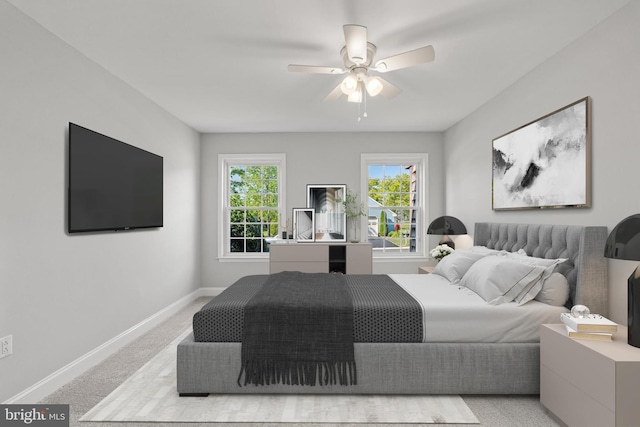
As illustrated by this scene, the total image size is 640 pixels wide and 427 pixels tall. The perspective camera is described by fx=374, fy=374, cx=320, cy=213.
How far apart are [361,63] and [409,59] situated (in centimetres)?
34

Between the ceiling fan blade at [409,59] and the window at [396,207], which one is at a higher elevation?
the ceiling fan blade at [409,59]

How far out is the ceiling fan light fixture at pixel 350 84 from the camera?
2715mm

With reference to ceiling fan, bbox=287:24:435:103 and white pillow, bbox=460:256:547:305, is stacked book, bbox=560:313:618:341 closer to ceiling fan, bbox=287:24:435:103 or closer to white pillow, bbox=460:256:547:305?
white pillow, bbox=460:256:547:305

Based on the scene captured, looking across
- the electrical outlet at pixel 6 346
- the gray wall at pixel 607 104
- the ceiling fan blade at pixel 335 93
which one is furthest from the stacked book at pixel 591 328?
the electrical outlet at pixel 6 346

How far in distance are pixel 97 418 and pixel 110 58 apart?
2.63 meters

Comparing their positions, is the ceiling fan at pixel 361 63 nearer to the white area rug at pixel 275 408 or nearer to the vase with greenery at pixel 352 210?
the white area rug at pixel 275 408

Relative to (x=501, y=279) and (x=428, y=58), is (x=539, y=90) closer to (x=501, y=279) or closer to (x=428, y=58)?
(x=428, y=58)

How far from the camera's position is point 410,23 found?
8.21 feet

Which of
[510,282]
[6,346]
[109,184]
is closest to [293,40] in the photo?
[109,184]

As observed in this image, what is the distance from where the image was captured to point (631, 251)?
1.79m

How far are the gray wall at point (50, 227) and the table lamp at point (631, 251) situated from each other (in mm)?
3370

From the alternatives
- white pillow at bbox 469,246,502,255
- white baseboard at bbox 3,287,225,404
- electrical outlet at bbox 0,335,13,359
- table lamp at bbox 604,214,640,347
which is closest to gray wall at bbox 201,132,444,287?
white baseboard at bbox 3,287,225,404

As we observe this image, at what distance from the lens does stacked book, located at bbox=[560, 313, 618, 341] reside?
1.99m

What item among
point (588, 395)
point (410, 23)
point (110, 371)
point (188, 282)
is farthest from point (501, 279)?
point (188, 282)
